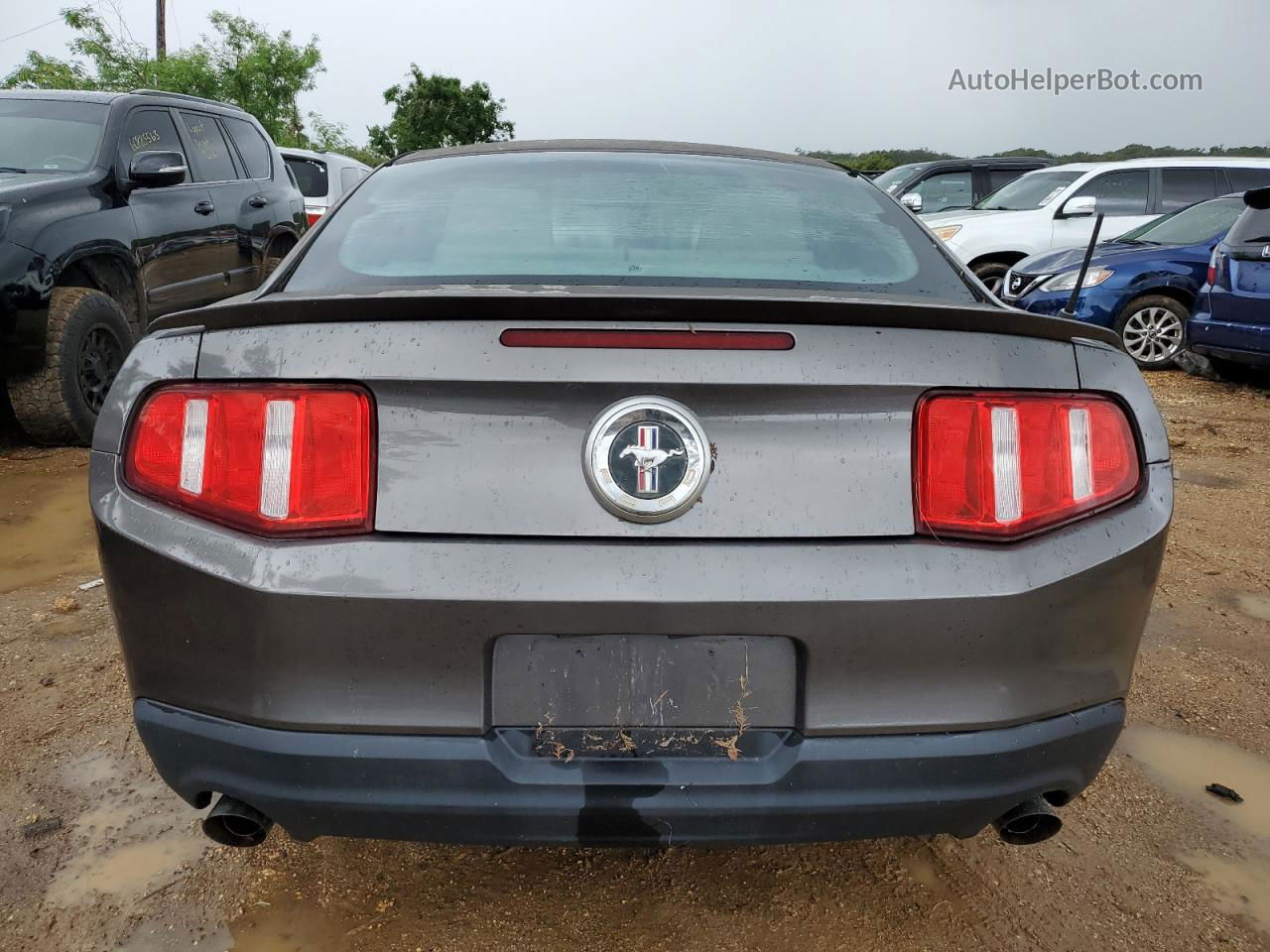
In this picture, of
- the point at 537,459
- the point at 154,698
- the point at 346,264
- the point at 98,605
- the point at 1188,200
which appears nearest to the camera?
the point at 537,459

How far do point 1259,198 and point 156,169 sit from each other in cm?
720

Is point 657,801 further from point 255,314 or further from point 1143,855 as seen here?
point 1143,855

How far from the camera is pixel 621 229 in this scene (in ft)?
6.92

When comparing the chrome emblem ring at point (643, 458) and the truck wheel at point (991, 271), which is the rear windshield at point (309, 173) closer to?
the truck wheel at point (991, 271)

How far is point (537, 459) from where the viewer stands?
140 cm

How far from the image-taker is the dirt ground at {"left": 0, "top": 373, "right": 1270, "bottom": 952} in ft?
5.95

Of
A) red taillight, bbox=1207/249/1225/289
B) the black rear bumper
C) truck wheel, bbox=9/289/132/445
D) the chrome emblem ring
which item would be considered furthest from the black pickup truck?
red taillight, bbox=1207/249/1225/289

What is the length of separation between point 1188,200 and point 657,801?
10.6 m

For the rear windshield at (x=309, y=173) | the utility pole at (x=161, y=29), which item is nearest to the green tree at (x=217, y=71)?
the utility pole at (x=161, y=29)

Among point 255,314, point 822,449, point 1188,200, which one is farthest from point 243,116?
point 1188,200

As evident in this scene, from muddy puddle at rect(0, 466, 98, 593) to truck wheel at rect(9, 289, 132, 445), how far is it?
32cm

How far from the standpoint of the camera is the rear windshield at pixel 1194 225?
26.3 feet

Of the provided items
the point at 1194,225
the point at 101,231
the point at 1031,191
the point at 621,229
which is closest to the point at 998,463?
the point at 621,229

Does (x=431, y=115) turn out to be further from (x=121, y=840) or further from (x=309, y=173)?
(x=121, y=840)
